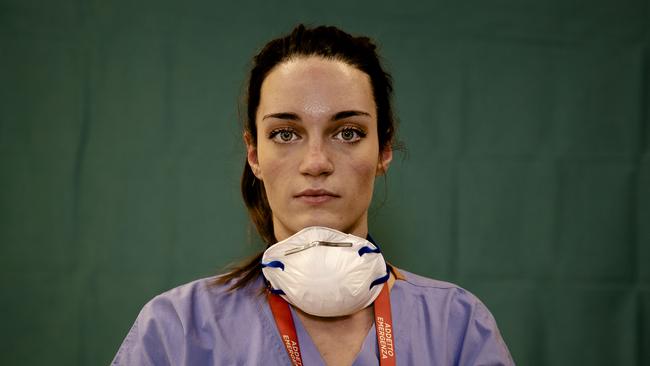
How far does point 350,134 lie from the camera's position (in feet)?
3.88

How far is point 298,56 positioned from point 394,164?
2.51ft

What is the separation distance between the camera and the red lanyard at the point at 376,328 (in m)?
1.11

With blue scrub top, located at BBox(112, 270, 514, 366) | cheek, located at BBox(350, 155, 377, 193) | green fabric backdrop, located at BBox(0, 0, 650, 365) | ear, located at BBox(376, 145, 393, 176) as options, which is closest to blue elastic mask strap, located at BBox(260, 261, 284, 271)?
blue scrub top, located at BBox(112, 270, 514, 366)

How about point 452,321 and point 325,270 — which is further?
point 452,321

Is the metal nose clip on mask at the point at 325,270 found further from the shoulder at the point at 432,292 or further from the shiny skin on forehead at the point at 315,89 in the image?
the shiny skin on forehead at the point at 315,89

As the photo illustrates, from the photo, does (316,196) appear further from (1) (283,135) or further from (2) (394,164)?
(2) (394,164)

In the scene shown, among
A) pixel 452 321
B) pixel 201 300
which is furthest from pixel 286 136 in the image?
pixel 452 321

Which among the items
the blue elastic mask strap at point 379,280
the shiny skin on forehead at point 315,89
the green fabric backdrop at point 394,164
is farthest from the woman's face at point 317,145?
the green fabric backdrop at point 394,164

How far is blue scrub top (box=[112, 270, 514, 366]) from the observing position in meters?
1.11

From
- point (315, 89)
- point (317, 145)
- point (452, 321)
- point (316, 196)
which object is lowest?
point (452, 321)

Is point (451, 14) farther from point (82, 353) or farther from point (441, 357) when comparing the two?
point (82, 353)

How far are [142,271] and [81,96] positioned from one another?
2.04 feet

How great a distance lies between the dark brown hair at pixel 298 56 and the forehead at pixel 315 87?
0.02 m

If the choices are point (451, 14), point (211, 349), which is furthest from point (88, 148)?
point (451, 14)
